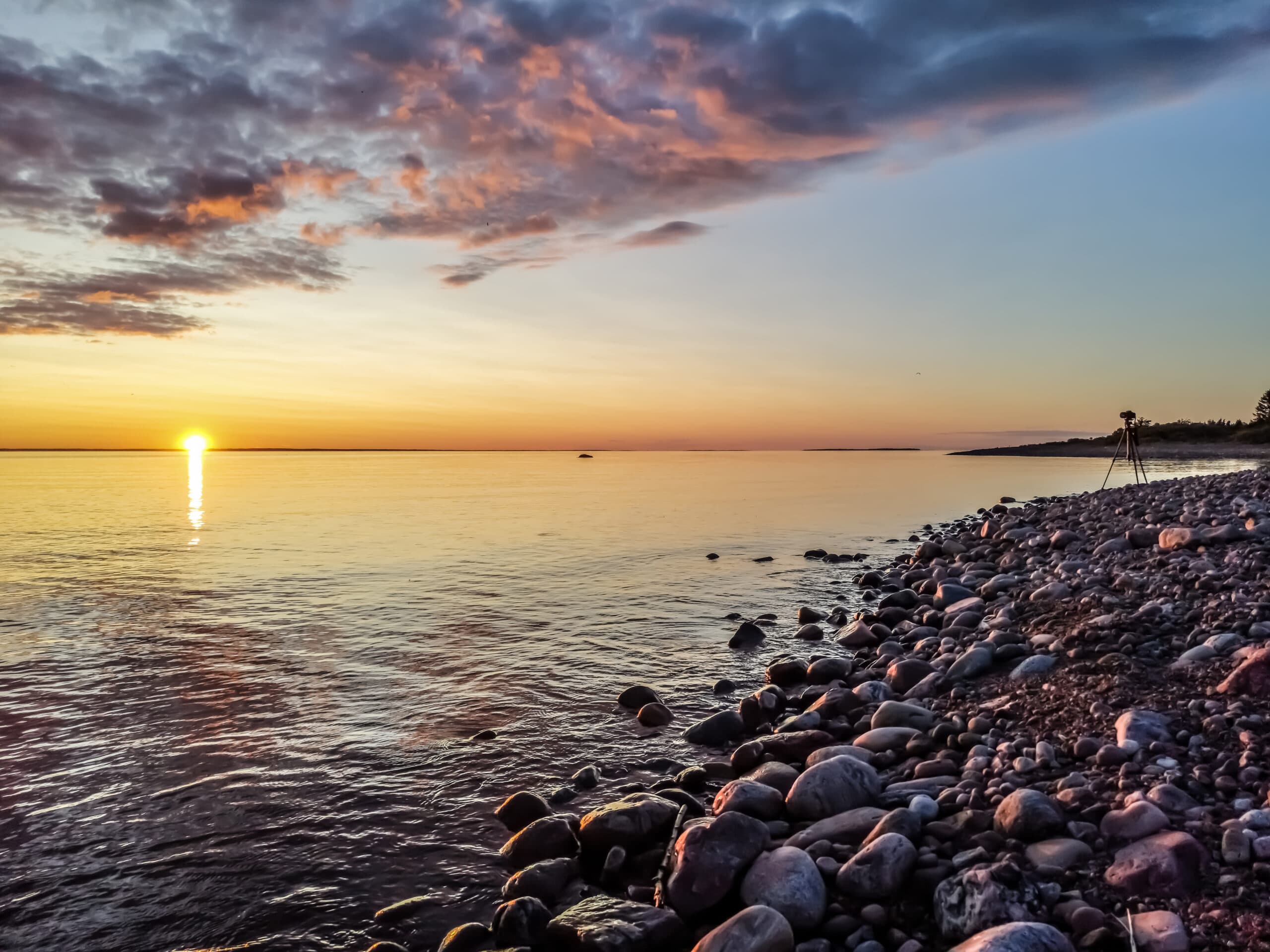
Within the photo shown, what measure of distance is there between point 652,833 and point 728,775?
59.4 inches

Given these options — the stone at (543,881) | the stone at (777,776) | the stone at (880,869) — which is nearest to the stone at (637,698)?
the stone at (777,776)

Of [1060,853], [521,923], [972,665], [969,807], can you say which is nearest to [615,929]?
[521,923]

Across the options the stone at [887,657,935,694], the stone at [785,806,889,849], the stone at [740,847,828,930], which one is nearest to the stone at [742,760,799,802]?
the stone at [785,806,889,849]

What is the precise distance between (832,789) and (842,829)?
0.52 meters

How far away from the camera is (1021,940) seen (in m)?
3.34

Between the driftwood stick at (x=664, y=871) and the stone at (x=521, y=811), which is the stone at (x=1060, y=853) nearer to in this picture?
the driftwood stick at (x=664, y=871)

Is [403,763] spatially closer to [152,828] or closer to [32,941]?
[152,828]

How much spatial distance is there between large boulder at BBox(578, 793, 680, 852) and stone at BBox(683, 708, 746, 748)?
2085 mm

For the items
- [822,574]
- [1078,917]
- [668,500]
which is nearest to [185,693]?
[1078,917]

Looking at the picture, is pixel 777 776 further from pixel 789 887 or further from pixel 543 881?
pixel 543 881

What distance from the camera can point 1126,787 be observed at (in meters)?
4.55

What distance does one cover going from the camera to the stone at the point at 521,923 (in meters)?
4.43

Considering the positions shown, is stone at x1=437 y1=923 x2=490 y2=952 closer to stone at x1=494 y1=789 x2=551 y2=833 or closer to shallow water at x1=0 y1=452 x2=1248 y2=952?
shallow water at x1=0 y1=452 x2=1248 y2=952

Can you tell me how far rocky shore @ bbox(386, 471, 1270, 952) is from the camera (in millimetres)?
3760
